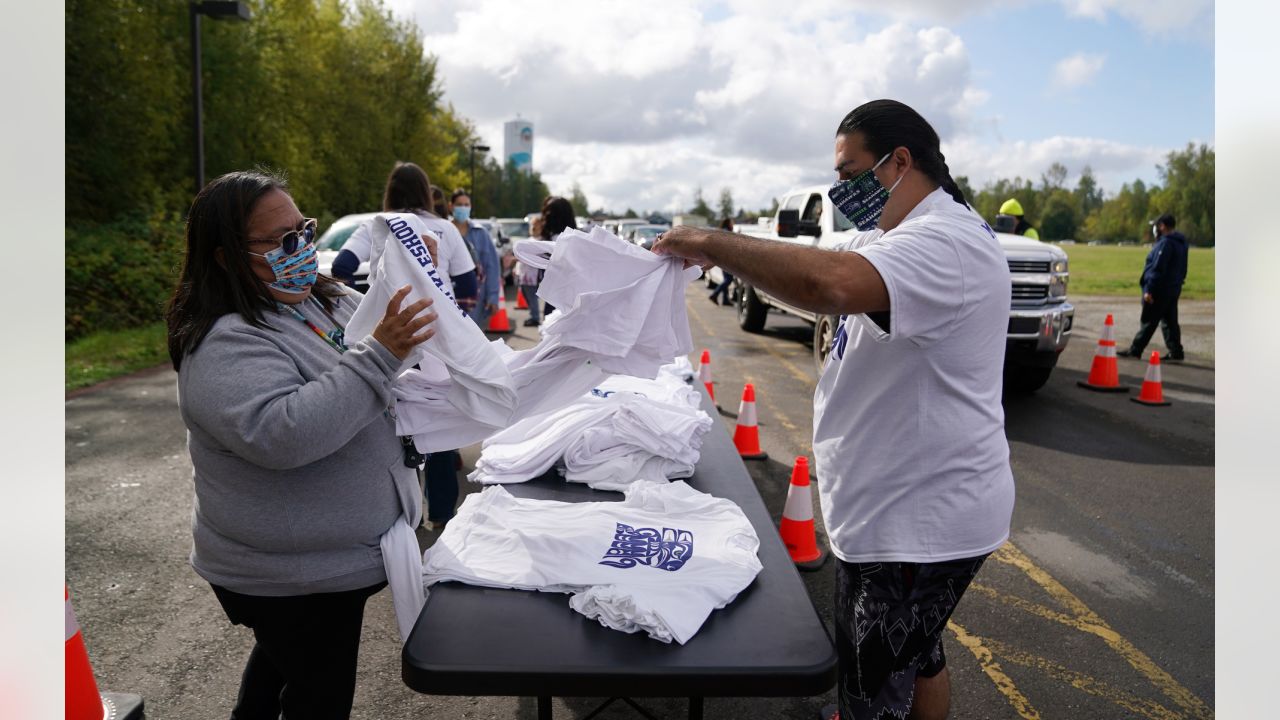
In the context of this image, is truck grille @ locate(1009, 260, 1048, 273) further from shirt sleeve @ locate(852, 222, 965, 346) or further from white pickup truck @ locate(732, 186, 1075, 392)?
shirt sleeve @ locate(852, 222, 965, 346)

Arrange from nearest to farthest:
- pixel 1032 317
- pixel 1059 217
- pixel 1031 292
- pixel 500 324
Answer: pixel 1032 317, pixel 1031 292, pixel 500 324, pixel 1059 217

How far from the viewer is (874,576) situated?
Answer: 235cm

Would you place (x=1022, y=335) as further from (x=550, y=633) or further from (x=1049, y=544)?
(x=550, y=633)

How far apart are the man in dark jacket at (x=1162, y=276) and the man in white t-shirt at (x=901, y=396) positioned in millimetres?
11812

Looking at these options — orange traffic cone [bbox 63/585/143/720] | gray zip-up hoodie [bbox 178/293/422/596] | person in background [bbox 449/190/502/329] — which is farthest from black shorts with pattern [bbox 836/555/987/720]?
person in background [bbox 449/190/502/329]

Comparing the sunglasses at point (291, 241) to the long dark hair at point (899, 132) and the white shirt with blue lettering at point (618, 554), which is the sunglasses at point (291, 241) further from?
the long dark hair at point (899, 132)

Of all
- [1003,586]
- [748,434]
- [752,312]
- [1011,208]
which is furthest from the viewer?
[752,312]

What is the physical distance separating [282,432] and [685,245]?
1244 mm

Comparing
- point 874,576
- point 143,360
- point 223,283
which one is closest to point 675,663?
point 874,576

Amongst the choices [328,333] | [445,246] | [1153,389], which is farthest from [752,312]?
[328,333]

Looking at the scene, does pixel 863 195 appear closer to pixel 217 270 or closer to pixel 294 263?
pixel 294 263

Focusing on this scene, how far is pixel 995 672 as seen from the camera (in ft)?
12.4

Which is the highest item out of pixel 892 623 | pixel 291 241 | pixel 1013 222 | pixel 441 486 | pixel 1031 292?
pixel 1013 222

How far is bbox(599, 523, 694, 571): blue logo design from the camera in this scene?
99.7 inches
